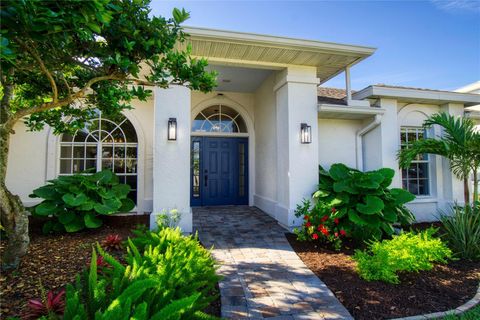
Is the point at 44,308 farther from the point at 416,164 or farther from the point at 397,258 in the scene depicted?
the point at 416,164

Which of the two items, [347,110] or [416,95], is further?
[416,95]

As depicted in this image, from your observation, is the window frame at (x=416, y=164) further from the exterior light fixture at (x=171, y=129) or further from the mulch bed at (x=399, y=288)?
the exterior light fixture at (x=171, y=129)

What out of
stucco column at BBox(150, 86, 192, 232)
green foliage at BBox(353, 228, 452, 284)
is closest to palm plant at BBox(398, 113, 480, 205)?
green foliage at BBox(353, 228, 452, 284)

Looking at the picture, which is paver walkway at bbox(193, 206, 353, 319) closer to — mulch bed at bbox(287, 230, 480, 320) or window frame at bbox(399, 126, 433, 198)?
mulch bed at bbox(287, 230, 480, 320)

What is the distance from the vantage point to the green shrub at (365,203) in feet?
14.5

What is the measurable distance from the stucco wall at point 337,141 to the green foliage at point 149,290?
458cm

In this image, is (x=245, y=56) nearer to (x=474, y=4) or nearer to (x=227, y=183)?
(x=227, y=183)

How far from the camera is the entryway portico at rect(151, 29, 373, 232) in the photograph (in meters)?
4.99

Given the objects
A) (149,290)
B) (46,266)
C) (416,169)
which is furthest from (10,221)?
(416,169)

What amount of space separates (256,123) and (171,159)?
364cm

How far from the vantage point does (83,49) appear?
260cm

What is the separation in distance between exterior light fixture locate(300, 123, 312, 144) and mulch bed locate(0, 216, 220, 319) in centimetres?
381

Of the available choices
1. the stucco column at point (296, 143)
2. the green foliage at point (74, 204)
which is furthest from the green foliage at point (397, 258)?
the green foliage at point (74, 204)

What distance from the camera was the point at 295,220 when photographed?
17.6 feet
